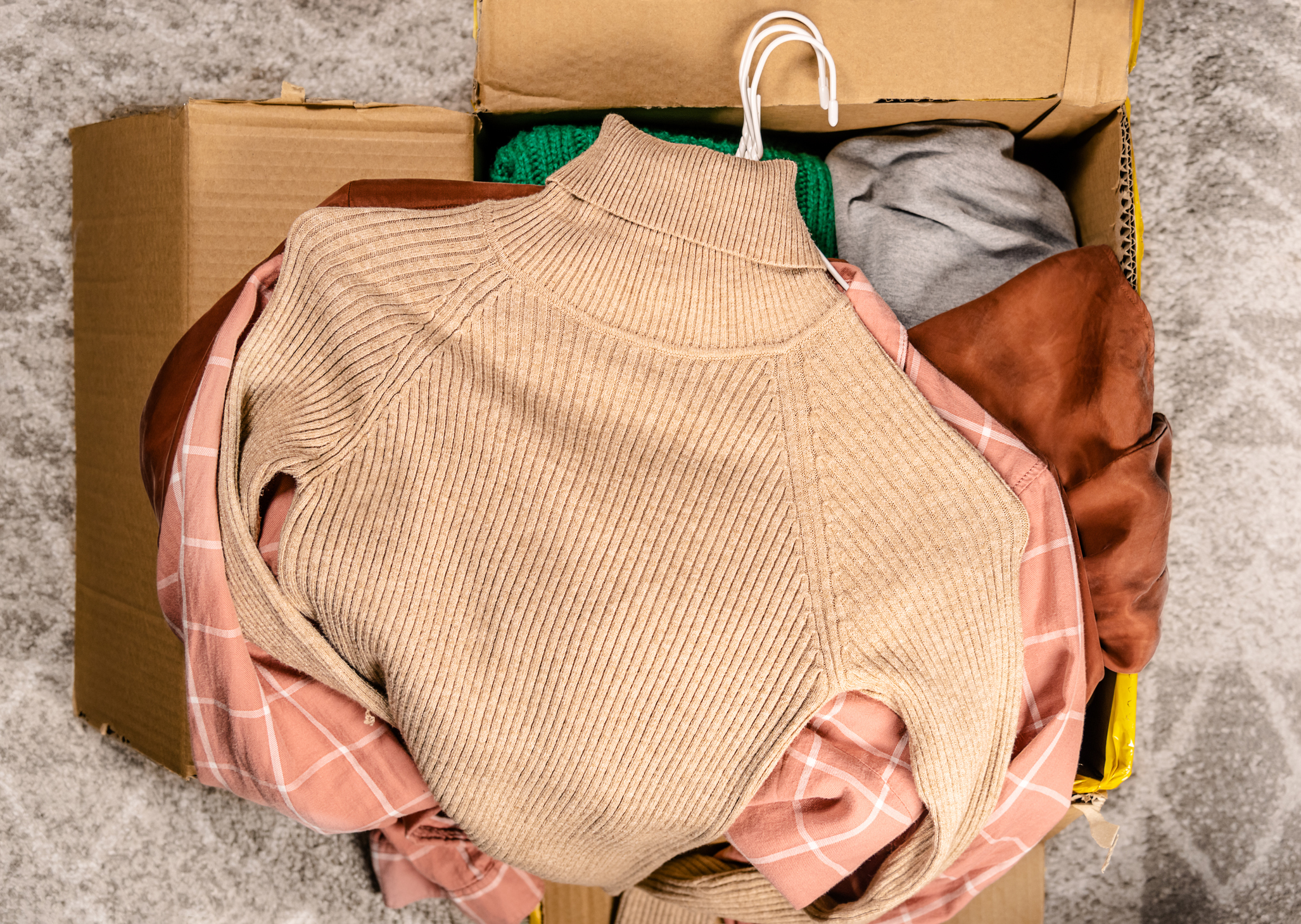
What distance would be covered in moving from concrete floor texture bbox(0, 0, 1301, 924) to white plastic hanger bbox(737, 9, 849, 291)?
36 cm

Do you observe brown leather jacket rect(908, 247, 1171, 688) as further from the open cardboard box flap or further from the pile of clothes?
the open cardboard box flap

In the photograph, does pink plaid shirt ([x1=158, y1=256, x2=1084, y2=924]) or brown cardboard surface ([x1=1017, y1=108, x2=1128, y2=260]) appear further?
brown cardboard surface ([x1=1017, y1=108, x2=1128, y2=260])

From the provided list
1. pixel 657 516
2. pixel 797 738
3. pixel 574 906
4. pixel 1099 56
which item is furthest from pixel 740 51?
pixel 574 906

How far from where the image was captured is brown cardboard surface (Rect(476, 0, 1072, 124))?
640 mm

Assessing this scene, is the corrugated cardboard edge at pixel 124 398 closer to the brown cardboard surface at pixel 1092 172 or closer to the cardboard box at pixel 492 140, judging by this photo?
the cardboard box at pixel 492 140

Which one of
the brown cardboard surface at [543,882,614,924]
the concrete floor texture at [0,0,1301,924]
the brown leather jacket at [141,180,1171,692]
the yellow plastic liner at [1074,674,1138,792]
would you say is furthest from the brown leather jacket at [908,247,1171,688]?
the brown cardboard surface at [543,882,614,924]

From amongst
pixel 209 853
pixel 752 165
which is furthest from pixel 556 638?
pixel 209 853

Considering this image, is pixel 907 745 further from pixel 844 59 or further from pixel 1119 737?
pixel 844 59

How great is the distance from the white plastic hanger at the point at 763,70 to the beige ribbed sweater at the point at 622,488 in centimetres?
9

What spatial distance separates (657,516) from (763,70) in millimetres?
370

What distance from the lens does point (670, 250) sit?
513 millimetres

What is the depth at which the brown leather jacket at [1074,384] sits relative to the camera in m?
0.54

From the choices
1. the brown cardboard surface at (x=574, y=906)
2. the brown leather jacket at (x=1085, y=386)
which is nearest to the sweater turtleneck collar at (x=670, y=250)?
the brown leather jacket at (x=1085, y=386)

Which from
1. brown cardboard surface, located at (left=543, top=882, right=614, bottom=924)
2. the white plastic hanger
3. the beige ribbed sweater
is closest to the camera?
the beige ribbed sweater
